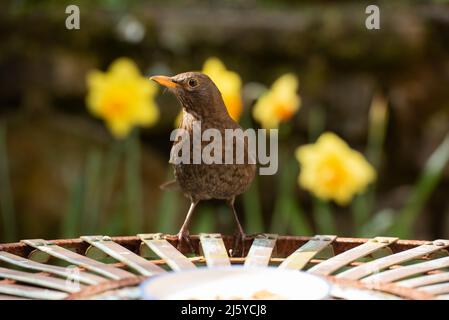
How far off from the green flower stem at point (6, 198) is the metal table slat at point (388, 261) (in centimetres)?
162

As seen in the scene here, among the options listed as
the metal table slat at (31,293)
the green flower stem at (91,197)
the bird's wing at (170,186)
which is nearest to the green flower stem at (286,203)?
the green flower stem at (91,197)

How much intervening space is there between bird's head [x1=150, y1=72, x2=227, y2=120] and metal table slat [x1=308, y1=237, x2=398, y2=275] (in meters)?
0.34

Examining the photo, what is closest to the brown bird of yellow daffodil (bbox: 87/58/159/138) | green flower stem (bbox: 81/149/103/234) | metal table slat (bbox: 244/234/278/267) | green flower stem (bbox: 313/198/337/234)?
metal table slat (bbox: 244/234/278/267)

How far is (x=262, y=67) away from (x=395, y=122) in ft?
1.84

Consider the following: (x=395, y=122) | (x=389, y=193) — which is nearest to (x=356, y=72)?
(x=395, y=122)

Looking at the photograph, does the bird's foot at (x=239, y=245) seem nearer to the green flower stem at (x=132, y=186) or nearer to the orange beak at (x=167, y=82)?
the orange beak at (x=167, y=82)

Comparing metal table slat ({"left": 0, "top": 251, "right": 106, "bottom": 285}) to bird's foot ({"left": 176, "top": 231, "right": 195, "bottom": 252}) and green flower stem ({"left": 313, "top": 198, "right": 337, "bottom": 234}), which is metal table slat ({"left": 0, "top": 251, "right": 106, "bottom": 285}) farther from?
green flower stem ({"left": 313, "top": 198, "right": 337, "bottom": 234})

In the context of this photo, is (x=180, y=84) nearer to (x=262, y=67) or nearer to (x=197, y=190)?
(x=197, y=190)

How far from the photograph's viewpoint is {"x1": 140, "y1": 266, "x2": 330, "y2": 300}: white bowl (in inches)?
45.2

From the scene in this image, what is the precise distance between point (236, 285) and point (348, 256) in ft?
0.85

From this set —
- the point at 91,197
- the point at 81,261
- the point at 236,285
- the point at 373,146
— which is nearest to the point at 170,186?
the point at 81,261

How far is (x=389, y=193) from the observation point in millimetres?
3148

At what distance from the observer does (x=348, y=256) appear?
1.37 metres

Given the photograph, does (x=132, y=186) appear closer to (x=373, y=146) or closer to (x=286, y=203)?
(x=286, y=203)
